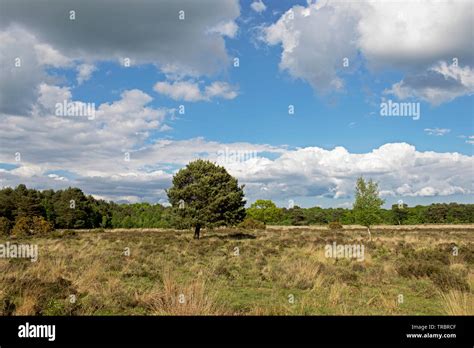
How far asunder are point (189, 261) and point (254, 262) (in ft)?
9.86

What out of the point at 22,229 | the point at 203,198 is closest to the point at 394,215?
the point at 203,198

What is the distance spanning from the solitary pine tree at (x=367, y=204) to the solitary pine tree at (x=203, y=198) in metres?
11.9

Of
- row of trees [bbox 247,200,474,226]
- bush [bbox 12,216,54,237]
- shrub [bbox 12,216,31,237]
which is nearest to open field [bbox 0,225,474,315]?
shrub [bbox 12,216,31,237]

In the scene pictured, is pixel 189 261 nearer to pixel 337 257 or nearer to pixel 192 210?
pixel 337 257

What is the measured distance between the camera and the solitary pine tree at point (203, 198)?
109 ft

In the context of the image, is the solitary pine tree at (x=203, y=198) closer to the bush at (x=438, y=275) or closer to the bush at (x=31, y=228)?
the bush at (x=31, y=228)

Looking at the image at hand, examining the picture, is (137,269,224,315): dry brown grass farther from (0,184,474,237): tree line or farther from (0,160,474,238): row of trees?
(0,184,474,237): tree line

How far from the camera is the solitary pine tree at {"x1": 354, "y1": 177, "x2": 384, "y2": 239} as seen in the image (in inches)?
1439

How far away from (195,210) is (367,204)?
57.1 ft
